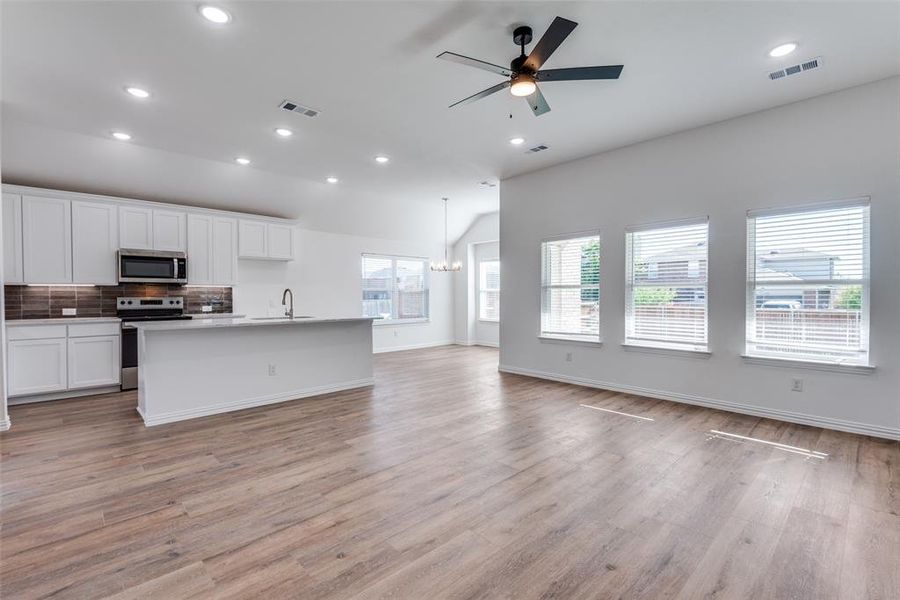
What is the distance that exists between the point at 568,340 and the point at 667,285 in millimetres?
1481

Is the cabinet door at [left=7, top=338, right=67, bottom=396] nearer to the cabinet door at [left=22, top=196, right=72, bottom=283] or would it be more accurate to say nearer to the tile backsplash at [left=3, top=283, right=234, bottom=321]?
the tile backsplash at [left=3, top=283, right=234, bottom=321]

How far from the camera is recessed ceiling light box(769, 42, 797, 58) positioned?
3062 mm

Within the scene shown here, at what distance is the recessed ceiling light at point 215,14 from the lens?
8.60 feet

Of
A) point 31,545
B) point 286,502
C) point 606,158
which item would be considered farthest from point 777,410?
point 31,545

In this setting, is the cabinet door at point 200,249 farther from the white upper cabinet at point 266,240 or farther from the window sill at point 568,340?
the window sill at point 568,340

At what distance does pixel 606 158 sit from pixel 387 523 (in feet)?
16.2

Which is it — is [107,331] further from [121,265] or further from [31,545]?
[31,545]

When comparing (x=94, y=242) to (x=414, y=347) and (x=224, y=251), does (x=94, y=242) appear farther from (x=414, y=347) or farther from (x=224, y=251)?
(x=414, y=347)

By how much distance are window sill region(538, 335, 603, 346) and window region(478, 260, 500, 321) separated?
147 inches

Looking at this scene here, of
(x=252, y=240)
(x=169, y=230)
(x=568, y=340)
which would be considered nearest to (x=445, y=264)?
(x=252, y=240)

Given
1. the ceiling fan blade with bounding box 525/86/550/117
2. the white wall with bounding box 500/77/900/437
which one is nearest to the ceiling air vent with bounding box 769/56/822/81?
the white wall with bounding box 500/77/900/437

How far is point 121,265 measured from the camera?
214 inches

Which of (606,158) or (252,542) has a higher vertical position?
(606,158)

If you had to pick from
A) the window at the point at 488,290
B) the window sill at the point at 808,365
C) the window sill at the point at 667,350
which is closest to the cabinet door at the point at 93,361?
the window sill at the point at 667,350
